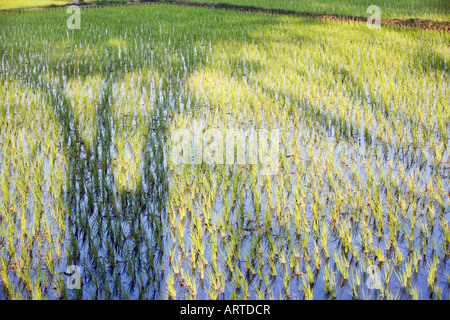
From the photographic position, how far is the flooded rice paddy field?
2.35 meters

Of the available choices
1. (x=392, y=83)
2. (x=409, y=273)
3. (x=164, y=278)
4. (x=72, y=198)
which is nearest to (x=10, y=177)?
(x=72, y=198)

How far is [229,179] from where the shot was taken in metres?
3.36

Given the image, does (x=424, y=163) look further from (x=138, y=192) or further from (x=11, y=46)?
(x=11, y=46)

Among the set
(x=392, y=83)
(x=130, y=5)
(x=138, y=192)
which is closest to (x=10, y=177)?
(x=138, y=192)

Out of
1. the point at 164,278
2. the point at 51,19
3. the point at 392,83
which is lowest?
the point at 164,278

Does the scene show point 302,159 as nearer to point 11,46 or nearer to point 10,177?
point 10,177

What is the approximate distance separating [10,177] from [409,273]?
2.60 meters

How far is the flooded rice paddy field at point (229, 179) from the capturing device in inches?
92.4

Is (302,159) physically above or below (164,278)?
above
